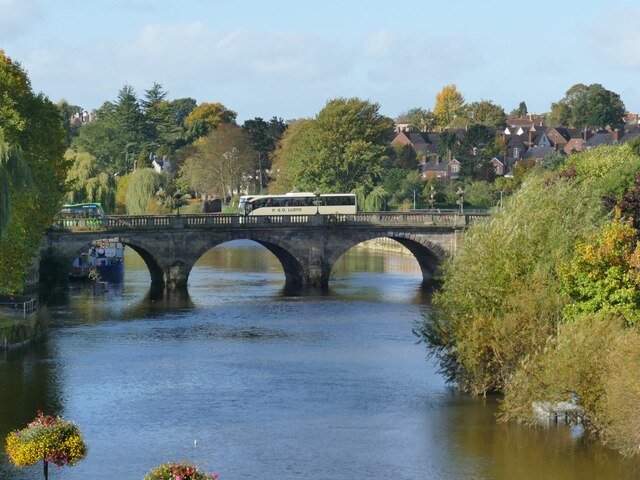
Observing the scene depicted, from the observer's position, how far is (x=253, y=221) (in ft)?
371

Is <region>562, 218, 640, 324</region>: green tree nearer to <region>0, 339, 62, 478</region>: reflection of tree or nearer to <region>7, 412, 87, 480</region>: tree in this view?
<region>0, 339, 62, 478</region>: reflection of tree

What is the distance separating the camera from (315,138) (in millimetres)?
168750

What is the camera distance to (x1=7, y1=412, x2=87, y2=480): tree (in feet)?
141

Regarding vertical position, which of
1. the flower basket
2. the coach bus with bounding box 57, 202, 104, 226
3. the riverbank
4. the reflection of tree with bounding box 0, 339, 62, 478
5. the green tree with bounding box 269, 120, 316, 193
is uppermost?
the green tree with bounding box 269, 120, 316, 193

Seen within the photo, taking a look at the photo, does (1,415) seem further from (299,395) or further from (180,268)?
(180,268)

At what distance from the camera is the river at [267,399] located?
53219 mm

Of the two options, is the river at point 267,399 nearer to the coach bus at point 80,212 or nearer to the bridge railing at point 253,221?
the bridge railing at point 253,221

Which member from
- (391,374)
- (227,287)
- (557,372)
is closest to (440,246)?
(227,287)

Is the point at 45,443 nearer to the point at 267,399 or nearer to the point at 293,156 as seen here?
the point at 267,399

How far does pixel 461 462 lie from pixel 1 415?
70.2 feet

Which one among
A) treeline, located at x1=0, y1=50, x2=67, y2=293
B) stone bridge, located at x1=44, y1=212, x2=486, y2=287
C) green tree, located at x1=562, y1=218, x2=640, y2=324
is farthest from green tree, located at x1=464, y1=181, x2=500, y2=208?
green tree, located at x1=562, y1=218, x2=640, y2=324

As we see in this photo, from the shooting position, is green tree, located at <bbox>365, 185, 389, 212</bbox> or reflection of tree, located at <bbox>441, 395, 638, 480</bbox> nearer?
reflection of tree, located at <bbox>441, 395, 638, 480</bbox>

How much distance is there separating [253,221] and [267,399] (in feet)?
162

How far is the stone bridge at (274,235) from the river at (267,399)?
317 inches
